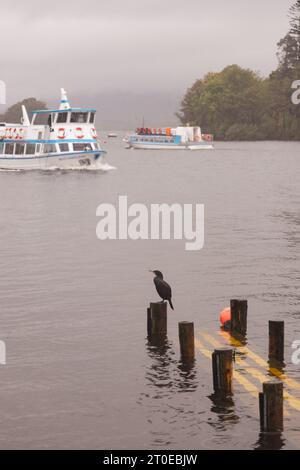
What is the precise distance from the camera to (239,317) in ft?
91.4

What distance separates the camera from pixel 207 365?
25000 mm

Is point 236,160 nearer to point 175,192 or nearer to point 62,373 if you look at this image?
point 175,192

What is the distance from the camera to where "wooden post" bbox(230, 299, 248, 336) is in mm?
27672

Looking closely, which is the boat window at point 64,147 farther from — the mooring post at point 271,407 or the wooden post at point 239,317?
the mooring post at point 271,407

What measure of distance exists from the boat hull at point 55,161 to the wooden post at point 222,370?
87.1 metres

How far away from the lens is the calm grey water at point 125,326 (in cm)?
2077

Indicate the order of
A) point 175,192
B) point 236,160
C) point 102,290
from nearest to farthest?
point 102,290, point 175,192, point 236,160

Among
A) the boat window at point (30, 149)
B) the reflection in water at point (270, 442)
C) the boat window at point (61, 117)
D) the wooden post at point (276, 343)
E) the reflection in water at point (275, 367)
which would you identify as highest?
the boat window at point (61, 117)

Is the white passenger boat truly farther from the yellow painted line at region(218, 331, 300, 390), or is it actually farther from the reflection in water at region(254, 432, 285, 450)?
the reflection in water at region(254, 432, 285, 450)

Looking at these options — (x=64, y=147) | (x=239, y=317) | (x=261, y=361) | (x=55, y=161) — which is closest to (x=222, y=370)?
(x=261, y=361)

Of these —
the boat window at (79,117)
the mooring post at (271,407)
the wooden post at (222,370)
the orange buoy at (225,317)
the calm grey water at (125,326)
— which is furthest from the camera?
the boat window at (79,117)

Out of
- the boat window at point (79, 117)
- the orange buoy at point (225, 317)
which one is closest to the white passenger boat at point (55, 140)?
the boat window at point (79, 117)

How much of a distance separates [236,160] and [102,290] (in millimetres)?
121978
